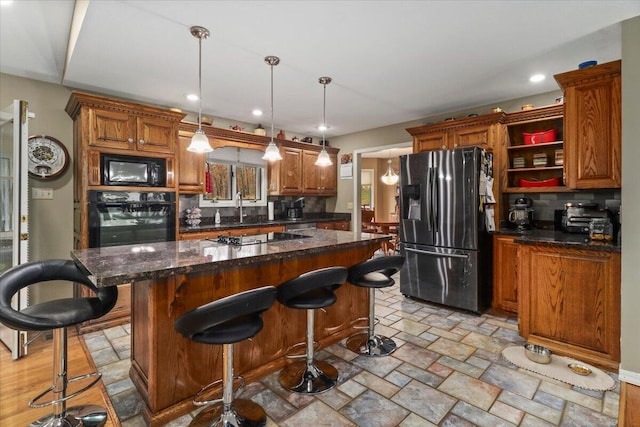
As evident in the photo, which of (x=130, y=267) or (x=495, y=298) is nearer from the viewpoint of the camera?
(x=130, y=267)

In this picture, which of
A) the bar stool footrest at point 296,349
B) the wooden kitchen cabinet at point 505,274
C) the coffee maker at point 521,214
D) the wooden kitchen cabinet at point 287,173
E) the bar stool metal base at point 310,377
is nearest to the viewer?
the bar stool metal base at point 310,377

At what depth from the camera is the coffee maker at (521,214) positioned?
3723 mm

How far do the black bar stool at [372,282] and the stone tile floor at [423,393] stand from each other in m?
0.09

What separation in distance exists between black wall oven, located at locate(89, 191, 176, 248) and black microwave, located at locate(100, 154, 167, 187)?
0.12m

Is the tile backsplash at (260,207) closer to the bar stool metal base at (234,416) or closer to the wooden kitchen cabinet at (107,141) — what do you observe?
the wooden kitchen cabinet at (107,141)

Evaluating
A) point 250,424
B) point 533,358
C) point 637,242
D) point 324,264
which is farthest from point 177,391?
point 637,242

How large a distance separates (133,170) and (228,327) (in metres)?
2.68

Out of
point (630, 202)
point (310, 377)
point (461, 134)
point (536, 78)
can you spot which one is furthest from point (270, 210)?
point (630, 202)

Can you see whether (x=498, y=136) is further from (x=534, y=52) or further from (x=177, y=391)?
(x=177, y=391)

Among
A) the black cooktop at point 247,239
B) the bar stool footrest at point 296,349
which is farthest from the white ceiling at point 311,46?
the bar stool footrest at point 296,349

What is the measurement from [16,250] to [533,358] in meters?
4.31

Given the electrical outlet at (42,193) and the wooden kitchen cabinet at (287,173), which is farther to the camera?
the wooden kitchen cabinet at (287,173)

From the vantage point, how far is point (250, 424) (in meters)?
1.79

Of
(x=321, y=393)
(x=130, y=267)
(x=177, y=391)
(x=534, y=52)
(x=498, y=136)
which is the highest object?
(x=534, y=52)
